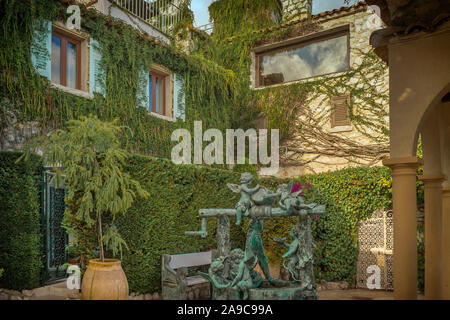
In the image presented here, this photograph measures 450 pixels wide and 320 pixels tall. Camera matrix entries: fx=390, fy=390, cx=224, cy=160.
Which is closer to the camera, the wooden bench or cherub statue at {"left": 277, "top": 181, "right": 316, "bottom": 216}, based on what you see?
cherub statue at {"left": 277, "top": 181, "right": 316, "bottom": 216}

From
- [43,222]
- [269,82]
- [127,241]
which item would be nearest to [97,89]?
[43,222]

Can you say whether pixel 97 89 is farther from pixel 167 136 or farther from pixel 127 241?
pixel 127 241

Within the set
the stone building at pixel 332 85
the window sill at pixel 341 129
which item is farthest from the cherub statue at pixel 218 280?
the window sill at pixel 341 129

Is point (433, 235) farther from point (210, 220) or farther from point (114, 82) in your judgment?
point (114, 82)

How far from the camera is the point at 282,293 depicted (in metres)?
4.18

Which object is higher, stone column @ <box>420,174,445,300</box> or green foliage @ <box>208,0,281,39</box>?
green foliage @ <box>208,0,281,39</box>

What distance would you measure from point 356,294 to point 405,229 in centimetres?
401

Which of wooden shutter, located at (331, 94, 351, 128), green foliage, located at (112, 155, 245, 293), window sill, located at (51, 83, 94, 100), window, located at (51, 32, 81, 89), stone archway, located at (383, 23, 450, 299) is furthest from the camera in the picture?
wooden shutter, located at (331, 94, 351, 128)

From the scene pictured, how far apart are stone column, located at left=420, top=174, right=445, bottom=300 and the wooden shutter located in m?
5.61

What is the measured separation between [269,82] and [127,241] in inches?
328

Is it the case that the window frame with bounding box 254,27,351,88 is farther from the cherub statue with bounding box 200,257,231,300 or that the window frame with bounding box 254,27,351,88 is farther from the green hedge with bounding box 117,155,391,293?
the cherub statue with bounding box 200,257,231,300

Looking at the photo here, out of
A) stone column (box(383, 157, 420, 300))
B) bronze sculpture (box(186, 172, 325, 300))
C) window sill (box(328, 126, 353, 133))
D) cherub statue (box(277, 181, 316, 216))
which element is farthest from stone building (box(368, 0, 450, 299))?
window sill (box(328, 126, 353, 133))

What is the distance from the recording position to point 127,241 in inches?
254

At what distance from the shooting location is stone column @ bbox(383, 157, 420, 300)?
463 cm
